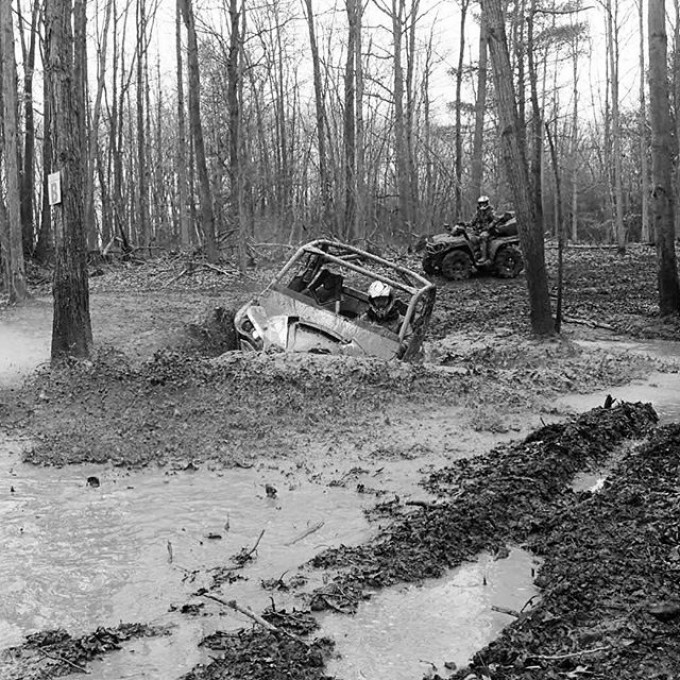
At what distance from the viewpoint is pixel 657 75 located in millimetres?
13586

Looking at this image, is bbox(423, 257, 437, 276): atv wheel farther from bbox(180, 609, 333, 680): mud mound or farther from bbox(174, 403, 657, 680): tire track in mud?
bbox(180, 609, 333, 680): mud mound

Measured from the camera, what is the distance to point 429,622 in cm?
406

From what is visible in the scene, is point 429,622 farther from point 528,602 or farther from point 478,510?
point 478,510

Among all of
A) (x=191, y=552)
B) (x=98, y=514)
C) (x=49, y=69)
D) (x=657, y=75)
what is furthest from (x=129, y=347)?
(x=657, y=75)

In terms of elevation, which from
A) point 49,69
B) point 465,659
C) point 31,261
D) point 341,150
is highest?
point 341,150

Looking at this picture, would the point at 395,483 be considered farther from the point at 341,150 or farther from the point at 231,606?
the point at 341,150

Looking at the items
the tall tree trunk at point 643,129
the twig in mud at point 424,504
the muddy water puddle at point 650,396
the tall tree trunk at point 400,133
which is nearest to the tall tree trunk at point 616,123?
the tall tree trunk at point 643,129

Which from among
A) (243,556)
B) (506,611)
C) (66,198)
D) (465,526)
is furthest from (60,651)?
(66,198)

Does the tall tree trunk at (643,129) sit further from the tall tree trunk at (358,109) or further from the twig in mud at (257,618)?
the twig in mud at (257,618)

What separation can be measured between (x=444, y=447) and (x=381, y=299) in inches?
117

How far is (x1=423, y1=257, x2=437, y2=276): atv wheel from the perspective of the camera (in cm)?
1866

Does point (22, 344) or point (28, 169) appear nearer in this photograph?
point (22, 344)

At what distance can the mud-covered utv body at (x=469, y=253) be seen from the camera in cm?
1847

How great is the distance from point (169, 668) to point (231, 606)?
485mm
